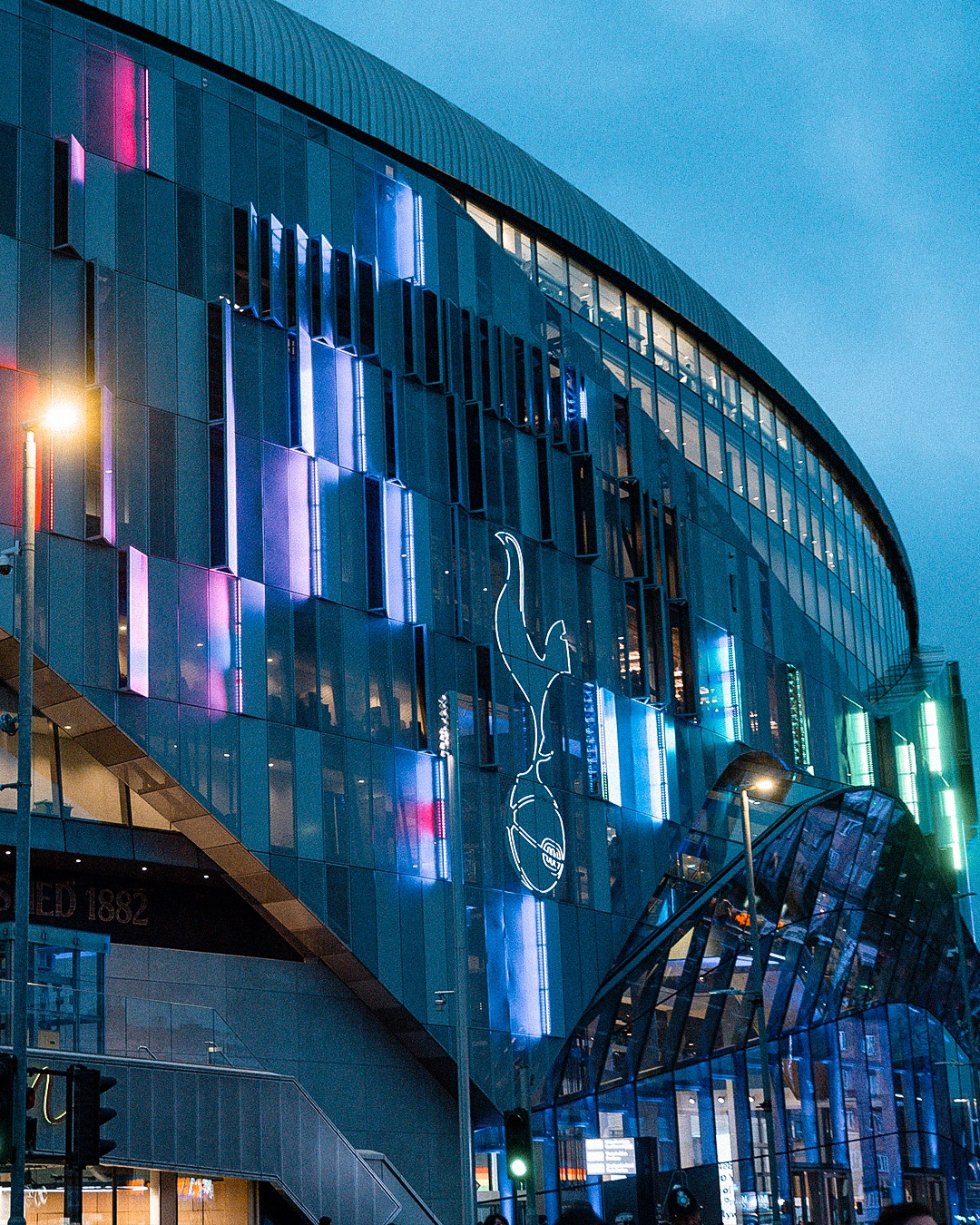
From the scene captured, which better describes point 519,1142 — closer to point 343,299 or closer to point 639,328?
point 343,299

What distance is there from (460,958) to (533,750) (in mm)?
8441

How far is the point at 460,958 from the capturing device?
35.2m

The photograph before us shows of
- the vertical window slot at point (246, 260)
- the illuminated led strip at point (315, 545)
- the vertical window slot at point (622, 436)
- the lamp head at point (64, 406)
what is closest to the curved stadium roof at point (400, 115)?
the vertical window slot at point (622, 436)

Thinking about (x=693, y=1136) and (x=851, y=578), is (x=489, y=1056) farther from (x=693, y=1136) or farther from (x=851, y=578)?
(x=851, y=578)

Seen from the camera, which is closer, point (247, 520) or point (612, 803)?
point (247, 520)

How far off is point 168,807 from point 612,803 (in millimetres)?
14432

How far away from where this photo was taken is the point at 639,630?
47906 mm

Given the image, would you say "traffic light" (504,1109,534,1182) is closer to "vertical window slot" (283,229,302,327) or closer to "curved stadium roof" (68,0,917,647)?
"vertical window slot" (283,229,302,327)

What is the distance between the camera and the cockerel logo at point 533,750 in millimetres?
41812

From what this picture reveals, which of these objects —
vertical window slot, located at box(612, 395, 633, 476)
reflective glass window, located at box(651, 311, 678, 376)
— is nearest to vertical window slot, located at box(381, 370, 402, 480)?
vertical window slot, located at box(612, 395, 633, 476)

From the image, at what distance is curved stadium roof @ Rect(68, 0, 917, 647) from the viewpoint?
43.7 meters

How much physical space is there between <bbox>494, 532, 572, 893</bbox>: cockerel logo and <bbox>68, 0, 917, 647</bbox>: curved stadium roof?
12.0 meters

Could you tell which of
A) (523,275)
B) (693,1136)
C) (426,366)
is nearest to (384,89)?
(523,275)

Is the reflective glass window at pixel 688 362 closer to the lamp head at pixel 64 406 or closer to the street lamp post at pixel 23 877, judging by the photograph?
the lamp head at pixel 64 406
